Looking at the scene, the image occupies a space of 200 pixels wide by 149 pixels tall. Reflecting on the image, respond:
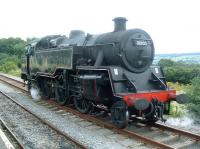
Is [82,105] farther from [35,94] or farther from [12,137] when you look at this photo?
[35,94]

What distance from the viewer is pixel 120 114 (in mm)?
9219

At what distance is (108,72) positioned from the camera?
9.43 m

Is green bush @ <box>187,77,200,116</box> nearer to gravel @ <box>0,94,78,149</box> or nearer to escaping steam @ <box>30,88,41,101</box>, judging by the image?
gravel @ <box>0,94,78,149</box>

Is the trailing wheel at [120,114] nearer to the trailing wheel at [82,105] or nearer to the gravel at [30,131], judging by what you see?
the gravel at [30,131]

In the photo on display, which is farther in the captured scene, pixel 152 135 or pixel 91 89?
pixel 91 89

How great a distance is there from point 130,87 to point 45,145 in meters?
2.92

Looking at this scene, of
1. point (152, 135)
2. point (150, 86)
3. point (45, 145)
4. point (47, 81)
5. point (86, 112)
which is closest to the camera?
point (45, 145)

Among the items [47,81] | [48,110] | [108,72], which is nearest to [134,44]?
[108,72]

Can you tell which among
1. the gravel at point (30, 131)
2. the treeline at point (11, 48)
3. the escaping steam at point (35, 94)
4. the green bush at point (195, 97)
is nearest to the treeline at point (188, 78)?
the green bush at point (195, 97)

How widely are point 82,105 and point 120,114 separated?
8.76ft

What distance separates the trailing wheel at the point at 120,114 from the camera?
29.4 feet

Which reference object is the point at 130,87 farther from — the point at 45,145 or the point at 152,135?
the point at 45,145

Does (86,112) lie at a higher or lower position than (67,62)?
lower

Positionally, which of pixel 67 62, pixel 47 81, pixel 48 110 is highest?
pixel 67 62
